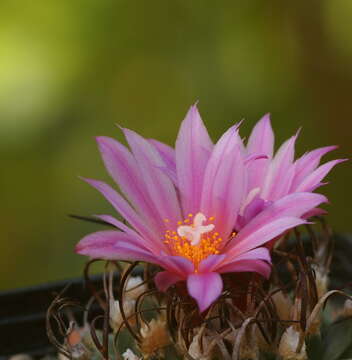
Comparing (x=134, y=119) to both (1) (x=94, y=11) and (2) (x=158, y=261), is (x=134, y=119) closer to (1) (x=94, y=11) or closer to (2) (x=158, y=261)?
(1) (x=94, y=11)

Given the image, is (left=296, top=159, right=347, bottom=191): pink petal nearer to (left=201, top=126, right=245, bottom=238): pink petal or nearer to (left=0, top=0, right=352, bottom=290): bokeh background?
→ (left=201, top=126, right=245, bottom=238): pink petal

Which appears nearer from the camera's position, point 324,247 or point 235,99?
point 324,247

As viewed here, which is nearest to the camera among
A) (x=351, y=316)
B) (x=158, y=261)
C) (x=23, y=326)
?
(x=158, y=261)

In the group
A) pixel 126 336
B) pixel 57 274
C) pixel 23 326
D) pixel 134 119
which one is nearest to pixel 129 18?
pixel 134 119

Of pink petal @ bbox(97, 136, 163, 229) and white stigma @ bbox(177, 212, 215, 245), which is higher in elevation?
pink petal @ bbox(97, 136, 163, 229)

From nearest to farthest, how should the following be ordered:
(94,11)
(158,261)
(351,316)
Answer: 1. (158,261)
2. (351,316)
3. (94,11)

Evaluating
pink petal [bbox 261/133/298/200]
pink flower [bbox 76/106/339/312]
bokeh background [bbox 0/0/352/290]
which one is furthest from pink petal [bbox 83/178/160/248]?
bokeh background [bbox 0/0/352/290]

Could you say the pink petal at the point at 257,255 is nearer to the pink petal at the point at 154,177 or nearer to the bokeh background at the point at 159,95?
the pink petal at the point at 154,177

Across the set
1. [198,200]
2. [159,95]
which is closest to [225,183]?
[198,200]
